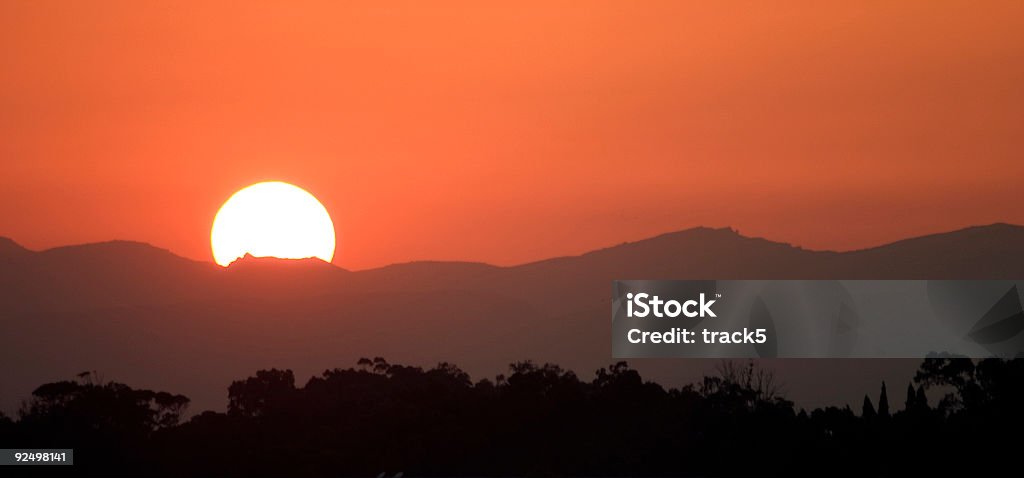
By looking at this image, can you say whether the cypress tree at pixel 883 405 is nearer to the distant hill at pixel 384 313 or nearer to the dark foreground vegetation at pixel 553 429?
the dark foreground vegetation at pixel 553 429

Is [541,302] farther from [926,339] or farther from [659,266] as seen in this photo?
[926,339]

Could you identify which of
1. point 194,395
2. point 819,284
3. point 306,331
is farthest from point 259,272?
point 819,284

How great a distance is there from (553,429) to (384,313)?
322 ft

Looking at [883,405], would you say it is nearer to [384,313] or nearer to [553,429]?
[553,429]

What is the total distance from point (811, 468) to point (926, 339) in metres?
15.6

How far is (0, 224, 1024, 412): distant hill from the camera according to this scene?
147000mm

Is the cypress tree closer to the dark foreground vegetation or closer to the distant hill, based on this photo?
the dark foreground vegetation

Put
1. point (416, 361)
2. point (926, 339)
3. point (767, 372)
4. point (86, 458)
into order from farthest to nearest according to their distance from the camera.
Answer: point (416, 361) → point (767, 372) → point (926, 339) → point (86, 458)

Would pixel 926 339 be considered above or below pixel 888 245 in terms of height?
below

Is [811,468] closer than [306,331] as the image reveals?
Yes

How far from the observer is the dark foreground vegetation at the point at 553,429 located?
69.1 metres

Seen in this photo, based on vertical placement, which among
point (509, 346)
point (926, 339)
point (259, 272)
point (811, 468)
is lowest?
point (811, 468)

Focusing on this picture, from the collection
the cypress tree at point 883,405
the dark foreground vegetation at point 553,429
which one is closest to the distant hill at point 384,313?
the dark foreground vegetation at point 553,429

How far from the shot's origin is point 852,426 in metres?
75.4
